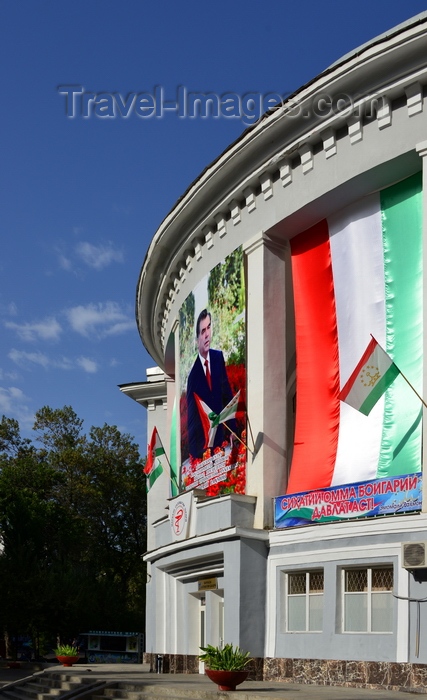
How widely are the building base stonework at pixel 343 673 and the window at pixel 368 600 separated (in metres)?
0.74

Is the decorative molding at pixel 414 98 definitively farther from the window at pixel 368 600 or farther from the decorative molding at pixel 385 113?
the window at pixel 368 600

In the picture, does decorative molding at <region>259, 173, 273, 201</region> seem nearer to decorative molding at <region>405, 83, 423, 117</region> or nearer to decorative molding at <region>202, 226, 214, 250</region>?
decorative molding at <region>202, 226, 214, 250</region>

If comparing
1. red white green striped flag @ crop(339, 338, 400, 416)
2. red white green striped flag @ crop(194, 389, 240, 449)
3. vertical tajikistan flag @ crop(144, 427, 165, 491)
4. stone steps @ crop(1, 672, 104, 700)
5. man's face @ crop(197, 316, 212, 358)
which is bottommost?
stone steps @ crop(1, 672, 104, 700)

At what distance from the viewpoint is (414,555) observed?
57.3ft

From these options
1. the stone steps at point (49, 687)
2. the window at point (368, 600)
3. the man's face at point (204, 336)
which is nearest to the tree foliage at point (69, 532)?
the stone steps at point (49, 687)

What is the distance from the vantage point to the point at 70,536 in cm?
5512

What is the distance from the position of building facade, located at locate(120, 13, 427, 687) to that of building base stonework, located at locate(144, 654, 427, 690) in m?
0.04

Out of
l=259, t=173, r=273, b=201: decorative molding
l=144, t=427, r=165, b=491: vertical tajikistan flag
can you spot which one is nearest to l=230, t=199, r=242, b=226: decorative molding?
l=259, t=173, r=273, b=201: decorative molding

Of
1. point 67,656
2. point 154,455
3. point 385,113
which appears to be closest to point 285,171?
point 385,113

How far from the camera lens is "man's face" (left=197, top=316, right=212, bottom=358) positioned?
25969 millimetres

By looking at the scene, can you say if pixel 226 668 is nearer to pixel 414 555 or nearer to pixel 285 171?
pixel 414 555

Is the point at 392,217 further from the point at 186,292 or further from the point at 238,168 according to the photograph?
the point at 186,292

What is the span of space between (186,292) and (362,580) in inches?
467

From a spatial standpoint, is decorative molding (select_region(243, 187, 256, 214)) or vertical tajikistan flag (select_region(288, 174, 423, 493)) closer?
vertical tajikistan flag (select_region(288, 174, 423, 493))
